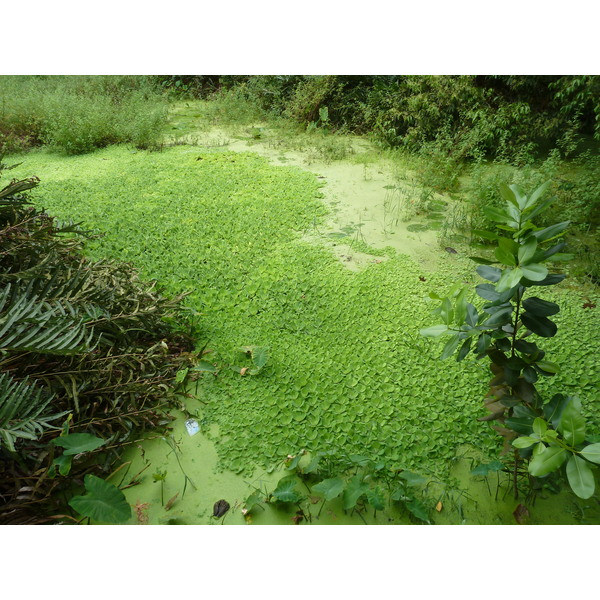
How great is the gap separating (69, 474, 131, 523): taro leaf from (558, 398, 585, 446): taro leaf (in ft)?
4.47

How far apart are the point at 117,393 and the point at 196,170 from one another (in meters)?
3.03

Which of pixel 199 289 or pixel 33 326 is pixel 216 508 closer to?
pixel 33 326

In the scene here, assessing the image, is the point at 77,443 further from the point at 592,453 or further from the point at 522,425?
the point at 592,453

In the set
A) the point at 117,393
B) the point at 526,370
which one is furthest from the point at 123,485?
the point at 526,370

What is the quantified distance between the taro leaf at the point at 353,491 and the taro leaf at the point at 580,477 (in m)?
0.67

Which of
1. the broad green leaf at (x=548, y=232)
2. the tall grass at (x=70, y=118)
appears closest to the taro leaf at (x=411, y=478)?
the broad green leaf at (x=548, y=232)

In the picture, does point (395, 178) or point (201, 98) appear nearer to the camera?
point (395, 178)

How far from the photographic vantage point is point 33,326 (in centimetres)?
169

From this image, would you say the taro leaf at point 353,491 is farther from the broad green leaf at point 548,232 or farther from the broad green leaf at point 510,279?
the broad green leaf at point 548,232

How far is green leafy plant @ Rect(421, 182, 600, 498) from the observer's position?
3.99 ft

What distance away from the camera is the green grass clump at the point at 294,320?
191cm

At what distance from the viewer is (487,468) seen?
168 cm

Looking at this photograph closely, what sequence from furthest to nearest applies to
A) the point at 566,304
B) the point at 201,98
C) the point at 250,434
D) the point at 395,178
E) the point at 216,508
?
the point at 201,98 < the point at 395,178 < the point at 566,304 < the point at 250,434 < the point at 216,508

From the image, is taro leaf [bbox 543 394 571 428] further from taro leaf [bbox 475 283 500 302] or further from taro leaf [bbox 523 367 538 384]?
taro leaf [bbox 475 283 500 302]
